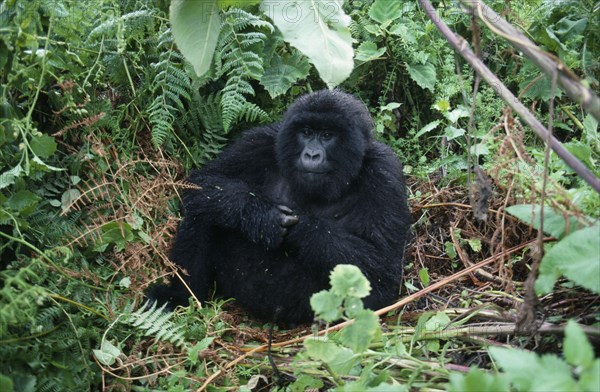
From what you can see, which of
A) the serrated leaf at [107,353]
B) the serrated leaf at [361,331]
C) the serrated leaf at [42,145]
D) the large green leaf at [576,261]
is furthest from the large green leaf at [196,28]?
the large green leaf at [576,261]

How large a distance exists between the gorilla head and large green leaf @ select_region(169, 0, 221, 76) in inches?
31.3

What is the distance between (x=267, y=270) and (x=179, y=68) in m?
→ 1.23

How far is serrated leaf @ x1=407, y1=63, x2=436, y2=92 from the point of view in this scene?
4.32 metres

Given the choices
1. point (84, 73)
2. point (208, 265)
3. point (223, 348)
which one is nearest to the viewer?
point (223, 348)

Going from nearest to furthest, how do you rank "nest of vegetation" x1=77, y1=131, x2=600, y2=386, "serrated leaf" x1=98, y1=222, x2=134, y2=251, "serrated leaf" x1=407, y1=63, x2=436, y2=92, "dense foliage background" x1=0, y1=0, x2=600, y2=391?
"dense foliage background" x1=0, y1=0, x2=600, y2=391, "nest of vegetation" x1=77, y1=131, x2=600, y2=386, "serrated leaf" x1=98, y1=222, x2=134, y2=251, "serrated leaf" x1=407, y1=63, x2=436, y2=92

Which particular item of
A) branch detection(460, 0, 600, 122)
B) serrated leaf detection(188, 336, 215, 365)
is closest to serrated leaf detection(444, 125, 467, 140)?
branch detection(460, 0, 600, 122)

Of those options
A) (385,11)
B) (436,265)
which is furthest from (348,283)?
(385,11)

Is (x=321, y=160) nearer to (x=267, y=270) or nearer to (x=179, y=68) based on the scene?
(x=267, y=270)

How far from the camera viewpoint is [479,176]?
101 inches

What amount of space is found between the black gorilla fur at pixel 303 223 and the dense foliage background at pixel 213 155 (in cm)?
15

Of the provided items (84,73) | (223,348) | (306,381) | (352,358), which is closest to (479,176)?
(352,358)

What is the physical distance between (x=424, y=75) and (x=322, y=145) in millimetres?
1105

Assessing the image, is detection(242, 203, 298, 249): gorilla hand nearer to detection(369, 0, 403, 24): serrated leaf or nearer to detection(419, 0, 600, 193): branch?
detection(419, 0, 600, 193): branch

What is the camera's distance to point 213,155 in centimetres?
417
